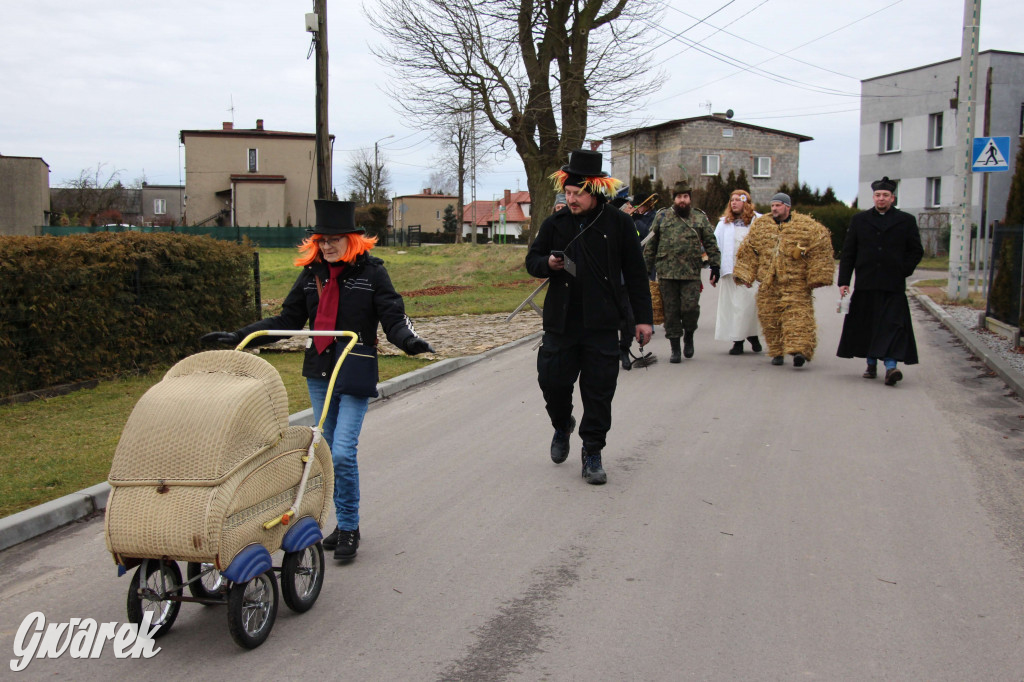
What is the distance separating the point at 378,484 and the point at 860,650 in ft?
11.6

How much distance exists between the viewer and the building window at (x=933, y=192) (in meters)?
41.9

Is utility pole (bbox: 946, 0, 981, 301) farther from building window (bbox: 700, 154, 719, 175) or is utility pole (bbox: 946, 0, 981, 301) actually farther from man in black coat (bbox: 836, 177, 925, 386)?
building window (bbox: 700, 154, 719, 175)

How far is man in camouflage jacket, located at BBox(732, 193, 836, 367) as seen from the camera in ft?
34.5

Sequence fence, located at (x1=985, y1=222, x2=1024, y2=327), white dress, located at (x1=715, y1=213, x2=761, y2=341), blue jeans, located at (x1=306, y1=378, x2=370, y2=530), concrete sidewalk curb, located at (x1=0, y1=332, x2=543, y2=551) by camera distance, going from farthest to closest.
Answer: fence, located at (x1=985, y1=222, x2=1024, y2=327) < white dress, located at (x1=715, y1=213, x2=761, y2=341) < concrete sidewalk curb, located at (x1=0, y1=332, x2=543, y2=551) < blue jeans, located at (x1=306, y1=378, x2=370, y2=530)

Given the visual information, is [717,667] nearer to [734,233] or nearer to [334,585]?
[334,585]

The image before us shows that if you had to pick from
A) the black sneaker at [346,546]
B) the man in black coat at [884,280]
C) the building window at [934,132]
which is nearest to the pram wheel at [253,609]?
the black sneaker at [346,546]

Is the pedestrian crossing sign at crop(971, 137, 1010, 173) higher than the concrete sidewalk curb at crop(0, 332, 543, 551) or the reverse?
higher

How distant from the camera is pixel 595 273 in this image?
20.4ft

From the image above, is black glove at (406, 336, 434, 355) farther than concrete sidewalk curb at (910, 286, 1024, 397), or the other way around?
concrete sidewalk curb at (910, 286, 1024, 397)

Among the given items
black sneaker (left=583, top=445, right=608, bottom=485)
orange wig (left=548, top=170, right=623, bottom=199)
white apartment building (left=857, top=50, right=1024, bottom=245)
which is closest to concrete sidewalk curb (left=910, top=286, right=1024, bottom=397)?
black sneaker (left=583, top=445, right=608, bottom=485)

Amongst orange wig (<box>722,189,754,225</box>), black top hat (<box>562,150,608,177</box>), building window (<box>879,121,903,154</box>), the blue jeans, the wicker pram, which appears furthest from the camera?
→ building window (<box>879,121,903,154</box>)

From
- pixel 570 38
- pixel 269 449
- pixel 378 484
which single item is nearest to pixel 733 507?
pixel 378 484

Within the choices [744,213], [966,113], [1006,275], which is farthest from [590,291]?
[966,113]

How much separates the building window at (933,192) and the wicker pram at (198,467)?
43679 millimetres
